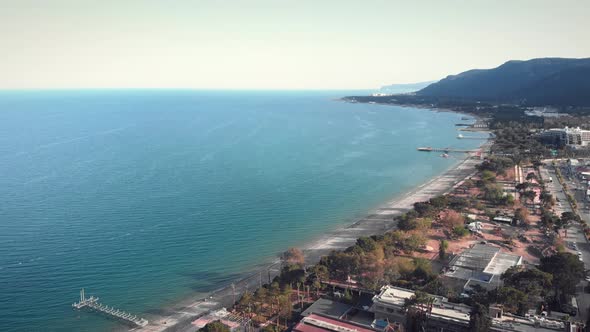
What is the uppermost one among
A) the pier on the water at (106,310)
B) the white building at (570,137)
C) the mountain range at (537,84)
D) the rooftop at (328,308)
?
the mountain range at (537,84)

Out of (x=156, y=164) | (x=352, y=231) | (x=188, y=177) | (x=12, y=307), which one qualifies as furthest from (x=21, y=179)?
(x=352, y=231)

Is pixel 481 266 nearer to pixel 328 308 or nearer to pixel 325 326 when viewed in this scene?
pixel 328 308

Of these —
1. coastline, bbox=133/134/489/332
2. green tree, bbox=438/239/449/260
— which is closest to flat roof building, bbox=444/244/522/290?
green tree, bbox=438/239/449/260

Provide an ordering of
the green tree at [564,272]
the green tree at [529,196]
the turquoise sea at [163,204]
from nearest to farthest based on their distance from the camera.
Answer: the green tree at [564,272] < the turquoise sea at [163,204] < the green tree at [529,196]

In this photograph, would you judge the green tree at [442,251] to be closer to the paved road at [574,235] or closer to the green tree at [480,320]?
the paved road at [574,235]

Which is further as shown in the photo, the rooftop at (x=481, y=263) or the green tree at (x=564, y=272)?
the rooftop at (x=481, y=263)

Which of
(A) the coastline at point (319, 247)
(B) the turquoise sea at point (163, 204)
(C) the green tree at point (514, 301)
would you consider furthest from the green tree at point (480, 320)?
(B) the turquoise sea at point (163, 204)

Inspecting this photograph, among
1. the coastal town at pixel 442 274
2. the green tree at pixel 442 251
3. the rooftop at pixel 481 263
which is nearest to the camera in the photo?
the coastal town at pixel 442 274

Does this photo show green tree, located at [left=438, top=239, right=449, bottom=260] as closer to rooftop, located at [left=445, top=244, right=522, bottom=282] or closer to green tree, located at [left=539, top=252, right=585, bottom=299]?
rooftop, located at [left=445, top=244, right=522, bottom=282]
